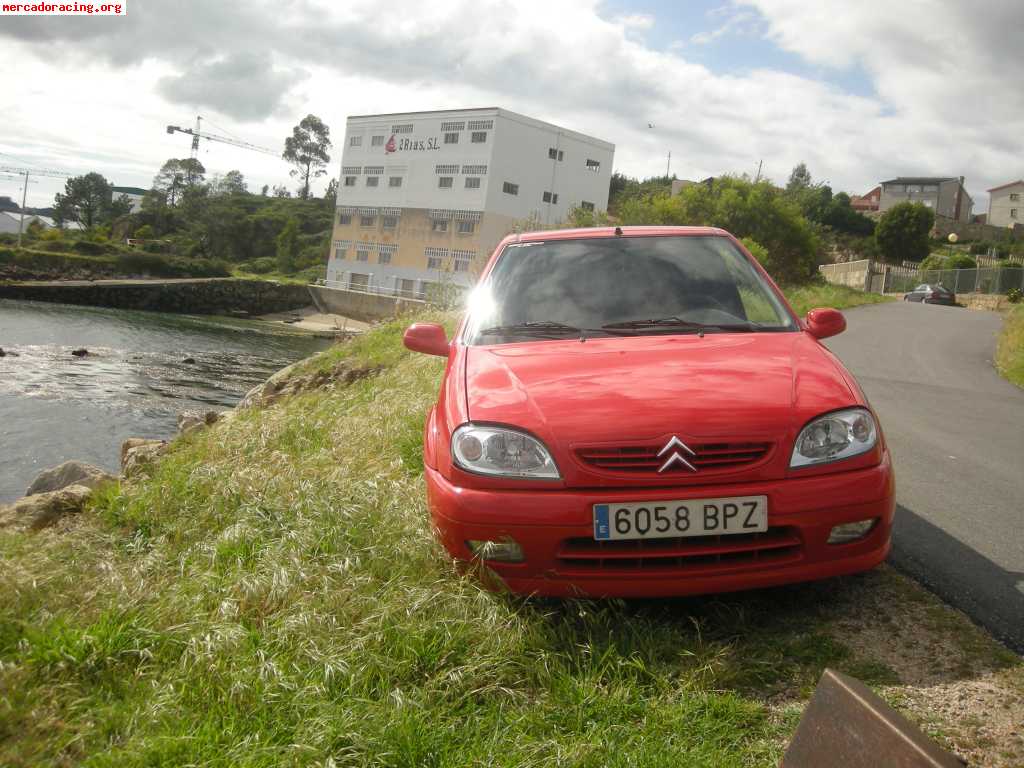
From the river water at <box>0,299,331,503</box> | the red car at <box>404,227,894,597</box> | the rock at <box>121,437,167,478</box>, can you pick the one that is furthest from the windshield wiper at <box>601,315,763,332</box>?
the river water at <box>0,299,331,503</box>

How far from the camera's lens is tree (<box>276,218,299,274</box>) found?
85625 mm

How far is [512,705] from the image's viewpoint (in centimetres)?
263

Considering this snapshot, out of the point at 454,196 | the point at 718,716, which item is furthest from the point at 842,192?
the point at 718,716

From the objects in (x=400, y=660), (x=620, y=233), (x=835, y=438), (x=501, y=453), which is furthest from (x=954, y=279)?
(x=400, y=660)

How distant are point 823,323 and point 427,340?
2003mm

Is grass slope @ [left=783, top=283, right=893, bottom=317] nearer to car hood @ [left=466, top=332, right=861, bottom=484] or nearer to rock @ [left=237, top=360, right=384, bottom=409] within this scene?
rock @ [left=237, top=360, right=384, bottom=409]

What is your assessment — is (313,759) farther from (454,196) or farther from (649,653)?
(454,196)

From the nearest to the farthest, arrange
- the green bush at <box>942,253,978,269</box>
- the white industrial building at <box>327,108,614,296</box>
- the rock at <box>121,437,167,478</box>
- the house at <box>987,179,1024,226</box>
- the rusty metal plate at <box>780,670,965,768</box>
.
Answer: the rusty metal plate at <box>780,670,965,768</box>, the rock at <box>121,437,167,478</box>, the green bush at <box>942,253,978,269</box>, the white industrial building at <box>327,108,614,296</box>, the house at <box>987,179,1024,226</box>

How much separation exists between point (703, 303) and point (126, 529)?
11.3 ft

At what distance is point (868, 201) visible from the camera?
12062 centimetres

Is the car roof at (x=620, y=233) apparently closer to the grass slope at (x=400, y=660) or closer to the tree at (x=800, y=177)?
the grass slope at (x=400, y=660)

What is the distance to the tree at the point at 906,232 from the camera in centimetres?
6969

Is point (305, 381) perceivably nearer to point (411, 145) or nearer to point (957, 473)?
point (957, 473)

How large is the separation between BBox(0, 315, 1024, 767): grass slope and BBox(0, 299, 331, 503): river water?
8450 millimetres
